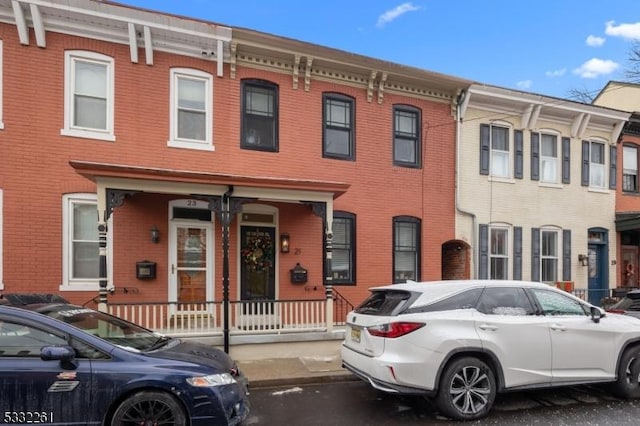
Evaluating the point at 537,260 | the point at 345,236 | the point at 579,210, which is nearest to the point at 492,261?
the point at 537,260

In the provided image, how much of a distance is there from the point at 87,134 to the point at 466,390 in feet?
26.0

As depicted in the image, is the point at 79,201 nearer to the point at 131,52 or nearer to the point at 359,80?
the point at 131,52

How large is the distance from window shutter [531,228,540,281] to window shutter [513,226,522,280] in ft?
1.49

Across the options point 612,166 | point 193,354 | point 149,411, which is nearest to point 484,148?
point 612,166

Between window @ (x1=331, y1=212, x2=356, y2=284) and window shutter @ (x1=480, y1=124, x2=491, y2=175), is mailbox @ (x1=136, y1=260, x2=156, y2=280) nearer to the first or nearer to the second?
window @ (x1=331, y1=212, x2=356, y2=284)

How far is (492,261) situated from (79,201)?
10.0 meters

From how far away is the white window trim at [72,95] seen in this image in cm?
848

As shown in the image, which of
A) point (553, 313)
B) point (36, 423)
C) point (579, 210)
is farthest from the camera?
point (579, 210)

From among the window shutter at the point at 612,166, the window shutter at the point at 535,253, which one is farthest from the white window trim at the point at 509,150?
the window shutter at the point at 612,166

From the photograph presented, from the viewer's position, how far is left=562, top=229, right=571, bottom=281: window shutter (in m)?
12.8

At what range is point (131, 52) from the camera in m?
8.78

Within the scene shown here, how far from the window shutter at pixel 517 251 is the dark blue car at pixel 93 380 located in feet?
32.3

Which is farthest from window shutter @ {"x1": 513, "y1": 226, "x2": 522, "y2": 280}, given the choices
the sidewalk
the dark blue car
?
the dark blue car

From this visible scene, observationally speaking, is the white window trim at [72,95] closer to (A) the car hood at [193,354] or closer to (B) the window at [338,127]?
(B) the window at [338,127]
